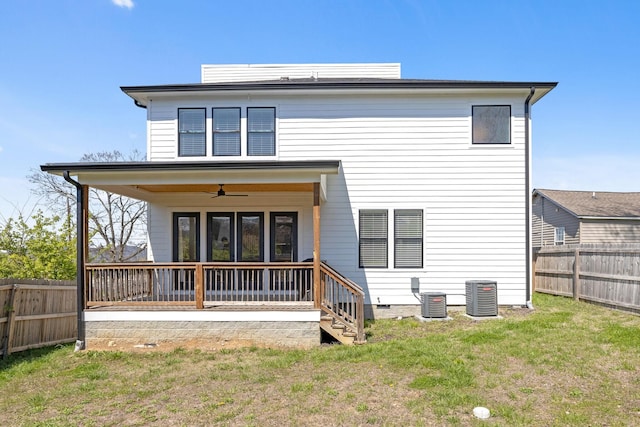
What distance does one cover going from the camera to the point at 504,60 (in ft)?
39.9

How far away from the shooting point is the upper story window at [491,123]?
9.29 m

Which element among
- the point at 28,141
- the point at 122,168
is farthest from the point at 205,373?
the point at 28,141

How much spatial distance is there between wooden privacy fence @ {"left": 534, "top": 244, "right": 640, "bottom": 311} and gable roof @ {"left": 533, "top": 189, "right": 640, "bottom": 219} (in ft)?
20.0

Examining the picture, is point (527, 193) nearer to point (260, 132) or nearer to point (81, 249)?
point (260, 132)

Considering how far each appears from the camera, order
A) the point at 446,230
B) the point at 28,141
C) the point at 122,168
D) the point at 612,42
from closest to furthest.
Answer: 1. the point at 122,168
2. the point at 446,230
3. the point at 612,42
4. the point at 28,141

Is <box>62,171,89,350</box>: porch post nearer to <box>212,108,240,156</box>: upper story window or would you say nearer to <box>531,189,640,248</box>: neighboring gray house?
<box>212,108,240,156</box>: upper story window

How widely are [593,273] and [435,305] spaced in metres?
4.84

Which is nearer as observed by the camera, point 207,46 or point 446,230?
point 446,230

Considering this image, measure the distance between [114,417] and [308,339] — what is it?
340 centimetres

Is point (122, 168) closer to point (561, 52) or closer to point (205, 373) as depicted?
point (205, 373)

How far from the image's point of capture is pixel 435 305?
28.1ft

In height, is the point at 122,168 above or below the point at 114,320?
above

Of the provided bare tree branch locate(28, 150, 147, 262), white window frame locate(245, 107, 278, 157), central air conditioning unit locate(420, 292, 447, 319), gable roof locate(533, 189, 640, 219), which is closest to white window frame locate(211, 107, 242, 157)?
white window frame locate(245, 107, 278, 157)

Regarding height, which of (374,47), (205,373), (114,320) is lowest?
(205,373)
